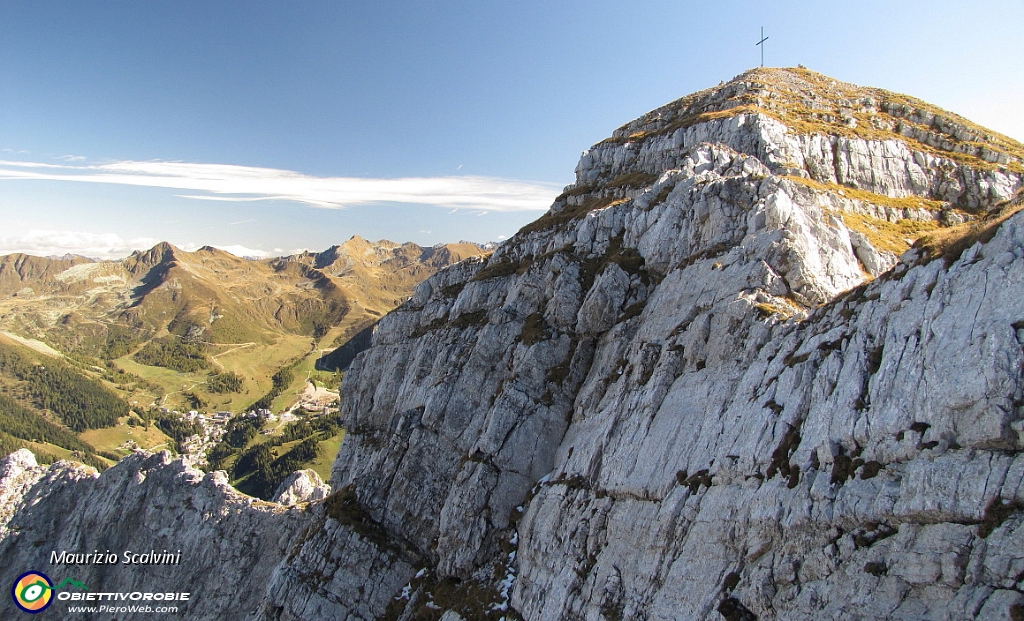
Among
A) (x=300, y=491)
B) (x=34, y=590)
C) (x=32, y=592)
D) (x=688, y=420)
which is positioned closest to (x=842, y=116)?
(x=688, y=420)

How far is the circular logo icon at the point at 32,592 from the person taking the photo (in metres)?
81.4

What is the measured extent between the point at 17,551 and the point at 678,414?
112m

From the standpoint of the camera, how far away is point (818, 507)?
24625 mm

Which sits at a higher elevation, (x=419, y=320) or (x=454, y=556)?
(x=419, y=320)

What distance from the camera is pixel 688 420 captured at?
3588 centimetres

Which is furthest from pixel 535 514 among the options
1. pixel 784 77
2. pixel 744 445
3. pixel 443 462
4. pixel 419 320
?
pixel 784 77

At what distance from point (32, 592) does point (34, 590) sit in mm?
351

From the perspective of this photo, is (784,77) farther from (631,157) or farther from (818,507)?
(818,507)

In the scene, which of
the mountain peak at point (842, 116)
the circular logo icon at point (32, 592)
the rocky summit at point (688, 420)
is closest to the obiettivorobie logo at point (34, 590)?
the circular logo icon at point (32, 592)

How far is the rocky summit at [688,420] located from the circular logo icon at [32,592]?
2.83 m

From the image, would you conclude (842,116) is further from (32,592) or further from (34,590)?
(32,592)

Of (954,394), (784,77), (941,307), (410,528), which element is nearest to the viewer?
(954,394)

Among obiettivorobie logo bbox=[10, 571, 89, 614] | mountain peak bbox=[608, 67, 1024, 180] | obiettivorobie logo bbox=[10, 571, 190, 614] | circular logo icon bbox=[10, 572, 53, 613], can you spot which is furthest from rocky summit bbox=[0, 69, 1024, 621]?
A: circular logo icon bbox=[10, 572, 53, 613]

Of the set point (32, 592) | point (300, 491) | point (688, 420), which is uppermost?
point (688, 420)
